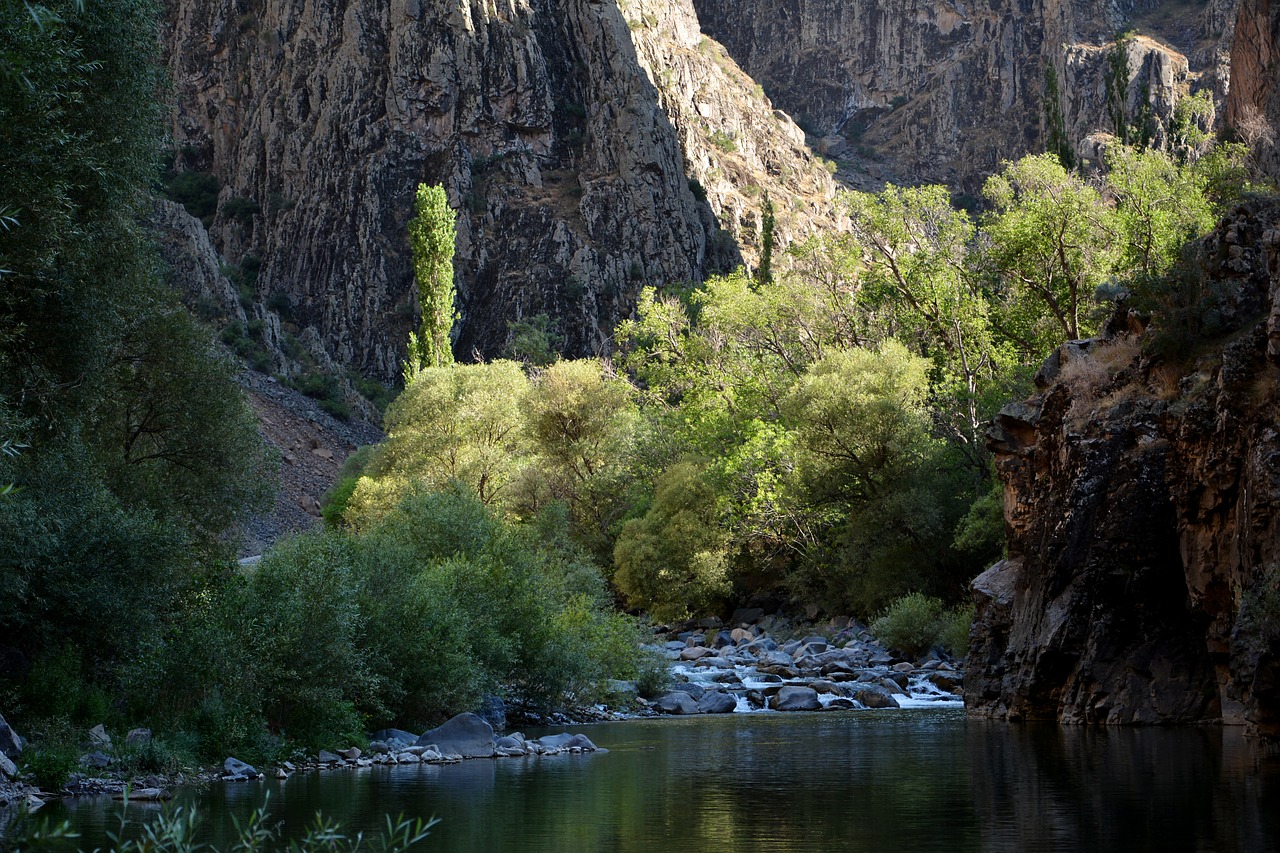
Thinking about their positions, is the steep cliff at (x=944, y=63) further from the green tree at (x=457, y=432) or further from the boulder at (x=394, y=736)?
the boulder at (x=394, y=736)

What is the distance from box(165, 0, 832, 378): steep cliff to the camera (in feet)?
366

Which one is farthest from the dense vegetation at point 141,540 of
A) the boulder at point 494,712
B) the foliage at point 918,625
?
the foliage at point 918,625

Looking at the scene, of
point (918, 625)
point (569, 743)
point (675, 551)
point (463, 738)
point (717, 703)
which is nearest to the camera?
point (463, 738)

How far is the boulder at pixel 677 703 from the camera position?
3083 cm

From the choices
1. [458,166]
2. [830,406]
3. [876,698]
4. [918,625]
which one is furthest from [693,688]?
[458,166]

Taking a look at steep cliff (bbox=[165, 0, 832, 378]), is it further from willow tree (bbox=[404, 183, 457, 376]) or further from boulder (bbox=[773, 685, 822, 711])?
boulder (bbox=[773, 685, 822, 711])

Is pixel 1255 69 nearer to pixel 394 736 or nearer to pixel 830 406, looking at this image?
pixel 830 406

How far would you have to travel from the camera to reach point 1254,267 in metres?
24.2

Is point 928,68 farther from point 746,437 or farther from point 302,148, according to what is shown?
point 746,437

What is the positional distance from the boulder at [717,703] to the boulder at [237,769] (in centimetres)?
1409

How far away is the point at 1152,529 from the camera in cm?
2484

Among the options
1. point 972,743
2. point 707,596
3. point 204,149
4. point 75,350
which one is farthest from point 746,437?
point 204,149

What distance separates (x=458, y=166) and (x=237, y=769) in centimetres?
9906

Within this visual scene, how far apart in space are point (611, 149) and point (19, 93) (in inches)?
4039
